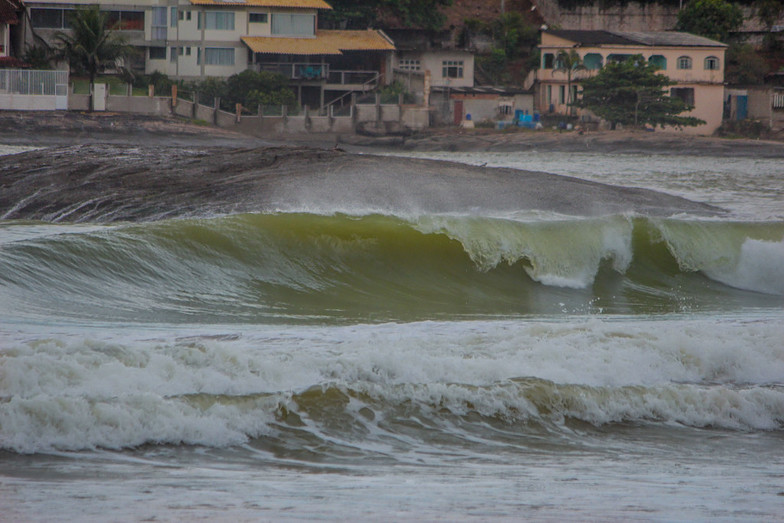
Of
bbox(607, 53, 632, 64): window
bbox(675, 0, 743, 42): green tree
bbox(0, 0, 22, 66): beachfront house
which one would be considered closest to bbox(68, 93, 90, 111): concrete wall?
bbox(0, 0, 22, 66): beachfront house

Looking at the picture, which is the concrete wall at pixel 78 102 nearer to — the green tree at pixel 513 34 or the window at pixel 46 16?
the window at pixel 46 16

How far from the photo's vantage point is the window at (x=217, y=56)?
184 ft

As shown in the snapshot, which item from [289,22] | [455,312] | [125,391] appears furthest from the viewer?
[289,22]

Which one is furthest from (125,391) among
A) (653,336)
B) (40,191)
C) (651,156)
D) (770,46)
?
(770,46)

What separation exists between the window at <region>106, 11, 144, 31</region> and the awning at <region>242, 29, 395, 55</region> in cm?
598

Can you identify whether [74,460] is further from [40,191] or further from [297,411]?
[40,191]

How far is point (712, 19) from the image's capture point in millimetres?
65375

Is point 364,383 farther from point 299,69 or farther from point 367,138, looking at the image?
point 299,69

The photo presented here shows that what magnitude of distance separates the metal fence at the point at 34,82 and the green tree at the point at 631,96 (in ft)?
88.0

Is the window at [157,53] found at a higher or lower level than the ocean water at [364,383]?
higher

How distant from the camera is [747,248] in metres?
15.8

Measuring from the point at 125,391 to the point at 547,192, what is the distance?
1190 centimetres

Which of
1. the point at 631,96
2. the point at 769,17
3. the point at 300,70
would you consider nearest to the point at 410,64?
the point at 300,70

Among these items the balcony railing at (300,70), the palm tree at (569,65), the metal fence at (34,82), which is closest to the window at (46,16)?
the metal fence at (34,82)
